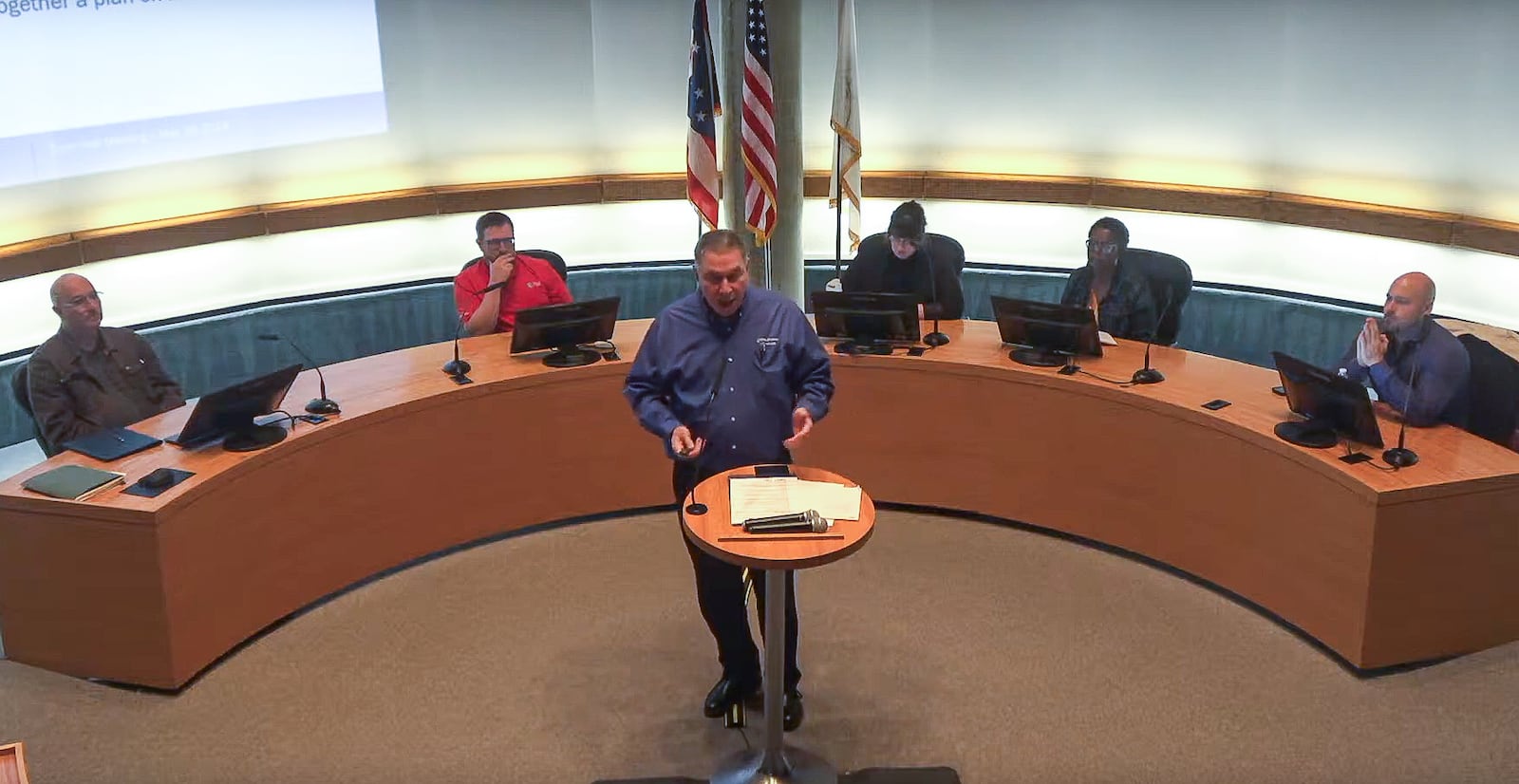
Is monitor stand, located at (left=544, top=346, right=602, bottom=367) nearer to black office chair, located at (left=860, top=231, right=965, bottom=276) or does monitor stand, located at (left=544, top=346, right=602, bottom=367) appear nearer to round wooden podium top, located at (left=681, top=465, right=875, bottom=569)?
black office chair, located at (left=860, top=231, right=965, bottom=276)

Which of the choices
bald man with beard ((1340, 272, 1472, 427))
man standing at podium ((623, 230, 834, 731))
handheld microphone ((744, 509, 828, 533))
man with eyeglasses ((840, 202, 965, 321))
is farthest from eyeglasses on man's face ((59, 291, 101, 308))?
bald man with beard ((1340, 272, 1472, 427))

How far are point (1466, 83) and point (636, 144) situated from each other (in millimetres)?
4636

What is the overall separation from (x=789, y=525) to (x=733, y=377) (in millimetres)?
644

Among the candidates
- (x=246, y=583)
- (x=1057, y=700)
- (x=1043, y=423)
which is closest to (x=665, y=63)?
(x=1043, y=423)

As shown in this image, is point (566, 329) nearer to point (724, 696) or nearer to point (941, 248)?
point (724, 696)

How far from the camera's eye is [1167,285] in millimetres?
5730

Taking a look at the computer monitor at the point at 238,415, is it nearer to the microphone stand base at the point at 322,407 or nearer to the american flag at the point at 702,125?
the microphone stand base at the point at 322,407

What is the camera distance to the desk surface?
13.4 feet

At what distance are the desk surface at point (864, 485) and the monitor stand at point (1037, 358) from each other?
0.38ft

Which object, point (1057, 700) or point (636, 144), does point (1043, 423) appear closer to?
point (1057, 700)

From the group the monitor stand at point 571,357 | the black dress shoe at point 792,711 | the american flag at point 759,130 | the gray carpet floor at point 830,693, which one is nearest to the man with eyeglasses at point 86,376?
the gray carpet floor at point 830,693

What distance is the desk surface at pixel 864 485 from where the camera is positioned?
410cm

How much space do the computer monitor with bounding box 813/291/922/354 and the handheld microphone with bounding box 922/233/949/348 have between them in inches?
3.7

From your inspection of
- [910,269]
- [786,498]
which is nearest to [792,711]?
[786,498]
